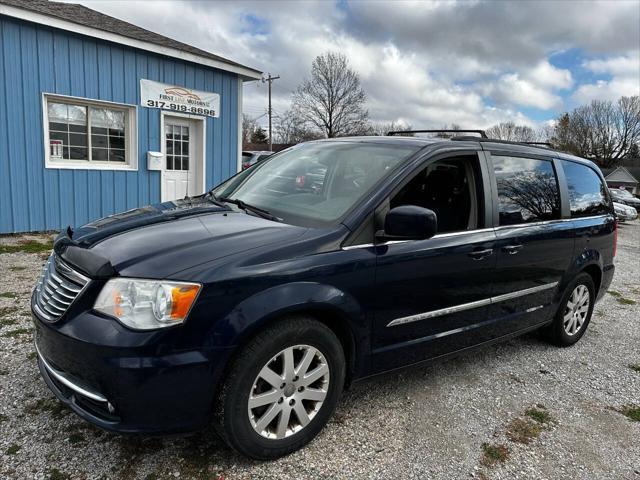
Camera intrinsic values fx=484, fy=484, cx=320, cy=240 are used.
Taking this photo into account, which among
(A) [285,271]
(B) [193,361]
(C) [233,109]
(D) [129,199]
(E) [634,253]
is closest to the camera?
(B) [193,361]

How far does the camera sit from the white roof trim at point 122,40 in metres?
7.27

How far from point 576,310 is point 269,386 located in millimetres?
3309

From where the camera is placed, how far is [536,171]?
3.93m

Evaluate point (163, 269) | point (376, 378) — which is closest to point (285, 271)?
point (163, 269)

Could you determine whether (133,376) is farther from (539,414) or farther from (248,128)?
(248,128)

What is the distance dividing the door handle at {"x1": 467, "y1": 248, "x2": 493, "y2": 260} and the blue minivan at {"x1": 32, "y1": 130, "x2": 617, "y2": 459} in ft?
0.07

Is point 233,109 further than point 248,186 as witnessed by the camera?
Yes

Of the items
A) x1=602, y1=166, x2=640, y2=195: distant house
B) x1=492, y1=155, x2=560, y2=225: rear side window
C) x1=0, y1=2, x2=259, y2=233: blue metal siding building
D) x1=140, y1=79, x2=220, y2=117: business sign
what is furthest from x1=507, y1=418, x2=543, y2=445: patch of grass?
x1=602, y1=166, x2=640, y2=195: distant house

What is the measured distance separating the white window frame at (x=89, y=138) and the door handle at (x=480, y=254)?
24.4 feet

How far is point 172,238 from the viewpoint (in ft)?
8.14

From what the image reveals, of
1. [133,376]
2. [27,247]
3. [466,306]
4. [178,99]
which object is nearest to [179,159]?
[178,99]

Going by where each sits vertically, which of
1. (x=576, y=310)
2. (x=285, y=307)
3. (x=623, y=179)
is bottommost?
(x=576, y=310)

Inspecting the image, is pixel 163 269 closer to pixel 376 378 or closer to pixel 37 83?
pixel 376 378

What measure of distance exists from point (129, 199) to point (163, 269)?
7522mm
